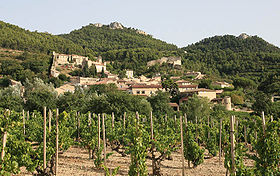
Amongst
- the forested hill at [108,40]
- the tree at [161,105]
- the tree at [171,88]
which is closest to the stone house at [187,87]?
the tree at [171,88]

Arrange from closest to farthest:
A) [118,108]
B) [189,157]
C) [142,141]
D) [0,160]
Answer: [0,160] < [142,141] < [189,157] < [118,108]

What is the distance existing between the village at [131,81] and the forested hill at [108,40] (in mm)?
46176

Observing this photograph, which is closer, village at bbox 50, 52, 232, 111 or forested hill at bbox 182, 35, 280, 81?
village at bbox 50, 52, 232, 111

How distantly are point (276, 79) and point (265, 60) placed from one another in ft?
122

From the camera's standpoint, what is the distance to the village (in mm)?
55469

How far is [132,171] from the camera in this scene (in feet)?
28.2

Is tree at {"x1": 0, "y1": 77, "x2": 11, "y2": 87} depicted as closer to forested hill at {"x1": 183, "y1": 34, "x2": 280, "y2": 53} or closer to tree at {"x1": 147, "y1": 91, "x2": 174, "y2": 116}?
tree at {"x1": 147, "y1": 91, "x2": 174, "y2": 116}

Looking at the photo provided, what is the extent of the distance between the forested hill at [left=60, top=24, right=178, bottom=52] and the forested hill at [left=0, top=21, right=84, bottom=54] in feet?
102

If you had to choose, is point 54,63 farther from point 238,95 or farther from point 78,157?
point 78,157

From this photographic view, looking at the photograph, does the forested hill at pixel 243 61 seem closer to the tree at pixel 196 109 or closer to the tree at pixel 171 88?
the tree at pixel 171 88

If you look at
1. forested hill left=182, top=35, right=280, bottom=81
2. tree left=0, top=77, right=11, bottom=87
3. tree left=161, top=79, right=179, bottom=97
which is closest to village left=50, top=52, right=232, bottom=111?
tree left=161, top=79, right=179, bottom=97

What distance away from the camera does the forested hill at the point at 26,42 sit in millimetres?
98062

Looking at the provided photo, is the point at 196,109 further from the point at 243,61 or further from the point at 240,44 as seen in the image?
the point at 240,44

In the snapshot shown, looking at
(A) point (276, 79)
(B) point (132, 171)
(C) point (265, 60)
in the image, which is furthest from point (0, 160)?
(C) point (265, 60)
